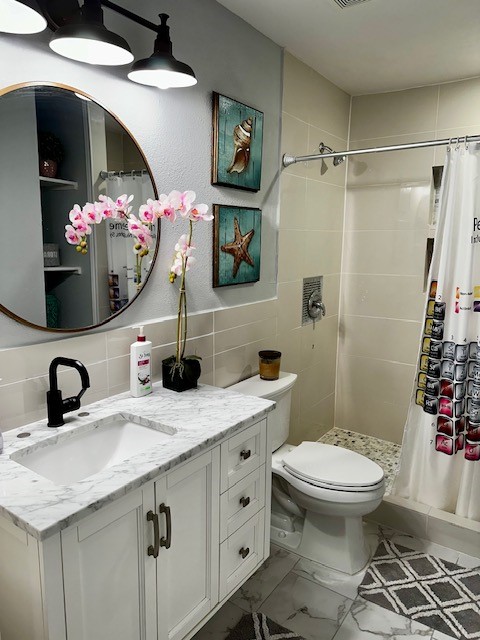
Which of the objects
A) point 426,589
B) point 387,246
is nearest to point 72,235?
point 426,589

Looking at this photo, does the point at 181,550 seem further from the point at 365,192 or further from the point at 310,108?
the point at 365,192

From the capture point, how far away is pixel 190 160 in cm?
193

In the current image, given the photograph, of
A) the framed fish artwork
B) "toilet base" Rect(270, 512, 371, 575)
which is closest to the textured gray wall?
the framed fish artwork

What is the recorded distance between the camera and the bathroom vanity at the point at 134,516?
1.01m

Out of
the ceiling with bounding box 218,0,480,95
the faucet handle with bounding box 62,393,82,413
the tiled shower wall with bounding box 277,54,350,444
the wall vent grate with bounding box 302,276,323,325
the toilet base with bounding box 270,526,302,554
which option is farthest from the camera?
the wall vent grate with bounding box 302,276,323,325

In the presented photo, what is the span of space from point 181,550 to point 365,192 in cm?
256

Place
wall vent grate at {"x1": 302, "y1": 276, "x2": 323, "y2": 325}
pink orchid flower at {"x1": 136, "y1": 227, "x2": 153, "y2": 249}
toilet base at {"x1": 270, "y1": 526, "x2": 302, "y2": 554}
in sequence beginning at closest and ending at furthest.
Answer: pink orchid flower at {"x1": 136, "y1": 227, "x2": 153, "y2": 249} → toilet base at {"x1": 270, "y1": 526, "x2": 302, "y2": 554} → wall vent grate at {"x1": 302, "y1": 276, "x2": 323, "y2": 325}

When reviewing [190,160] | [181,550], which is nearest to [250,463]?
[181,550]

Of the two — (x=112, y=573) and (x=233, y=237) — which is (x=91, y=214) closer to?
(x=233, y=237)

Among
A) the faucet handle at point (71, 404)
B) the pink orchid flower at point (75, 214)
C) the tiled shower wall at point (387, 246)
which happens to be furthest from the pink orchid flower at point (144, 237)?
the tiled shower wall at point (387, 246)

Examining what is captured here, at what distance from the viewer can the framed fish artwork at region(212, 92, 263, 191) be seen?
2.04 metres

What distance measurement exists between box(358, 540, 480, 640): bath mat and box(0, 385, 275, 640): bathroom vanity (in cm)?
68

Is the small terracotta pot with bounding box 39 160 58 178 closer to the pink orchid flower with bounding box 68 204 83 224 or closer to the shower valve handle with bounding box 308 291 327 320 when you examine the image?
the pink orchid flower with bounding box 68 204 83 224

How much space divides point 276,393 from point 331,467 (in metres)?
0.41
